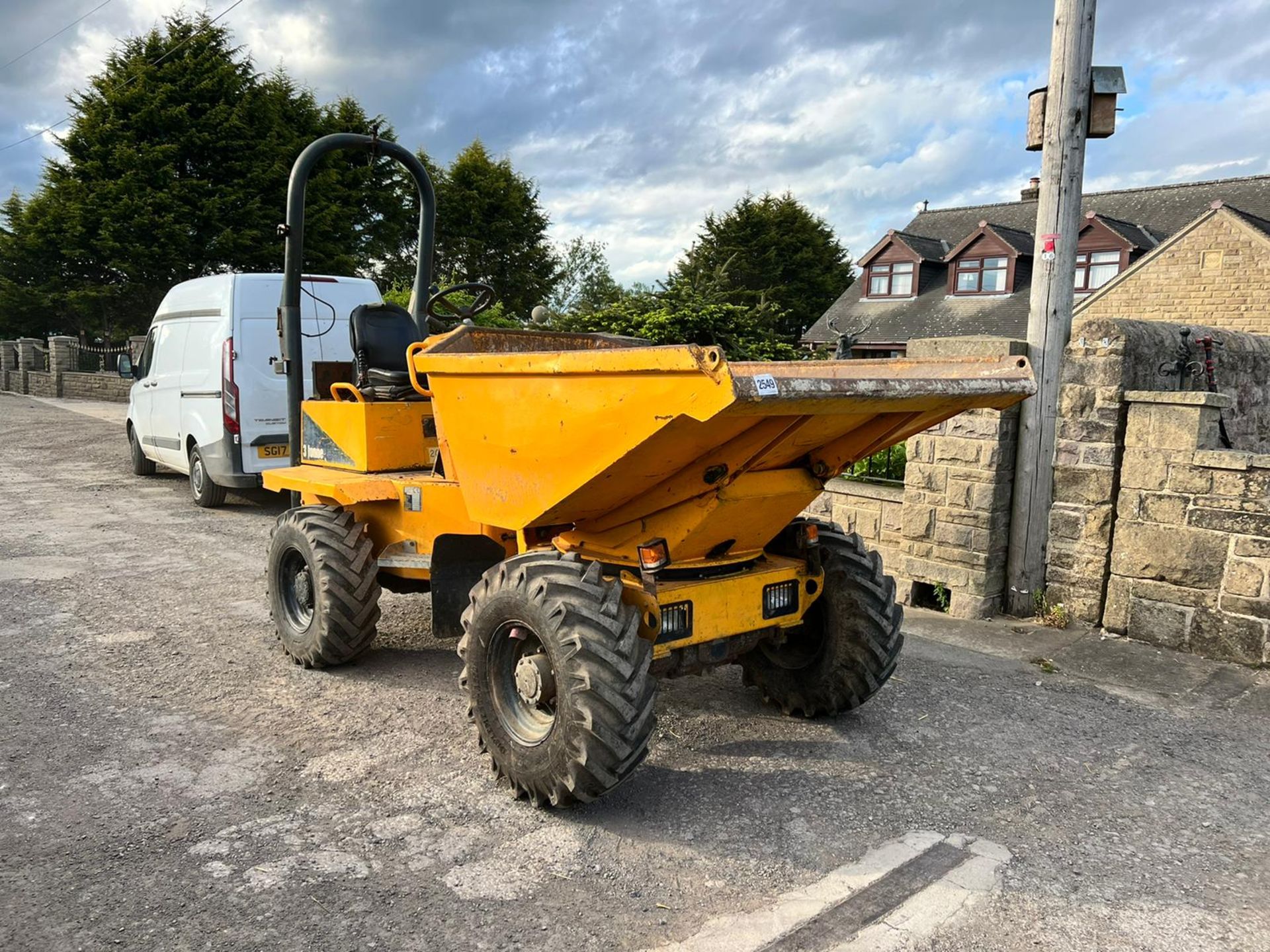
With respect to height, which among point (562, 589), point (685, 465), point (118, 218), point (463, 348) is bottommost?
point (562, 589)

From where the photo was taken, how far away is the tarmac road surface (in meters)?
2.78

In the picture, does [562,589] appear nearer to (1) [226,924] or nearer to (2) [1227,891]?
(1) [226,924]

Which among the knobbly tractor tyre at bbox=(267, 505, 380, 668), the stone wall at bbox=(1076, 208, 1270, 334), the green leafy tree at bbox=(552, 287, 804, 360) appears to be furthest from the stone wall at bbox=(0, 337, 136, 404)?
the stone wall at bbox=(1076, 208, 1270, 334)

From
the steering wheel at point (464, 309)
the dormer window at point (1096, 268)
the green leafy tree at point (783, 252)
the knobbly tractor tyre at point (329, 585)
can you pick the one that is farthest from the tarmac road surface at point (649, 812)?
the green leafy tree at point (783, 252)

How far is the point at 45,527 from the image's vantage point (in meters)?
8.64

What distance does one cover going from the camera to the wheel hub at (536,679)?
11.2ft

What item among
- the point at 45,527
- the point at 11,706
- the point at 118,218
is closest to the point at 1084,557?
the point at 11,706

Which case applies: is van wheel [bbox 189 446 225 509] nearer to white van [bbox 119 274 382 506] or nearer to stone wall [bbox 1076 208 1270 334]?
white van [bbox 119 274 382 506]

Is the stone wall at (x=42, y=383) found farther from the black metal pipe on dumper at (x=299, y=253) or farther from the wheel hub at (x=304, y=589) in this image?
the wheel hub at (x=304, y=589)

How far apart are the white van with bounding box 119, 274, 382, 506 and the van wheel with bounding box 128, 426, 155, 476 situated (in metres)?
2.27

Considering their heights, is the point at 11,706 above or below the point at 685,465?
below

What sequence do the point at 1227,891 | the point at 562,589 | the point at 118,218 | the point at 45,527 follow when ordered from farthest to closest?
1. the point at 118,218
2. the point at 45,527
3. the point at 562,589
4. the point at 1227,891

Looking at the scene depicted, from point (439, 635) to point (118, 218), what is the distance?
22.3m

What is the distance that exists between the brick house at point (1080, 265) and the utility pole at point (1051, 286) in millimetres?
16628
